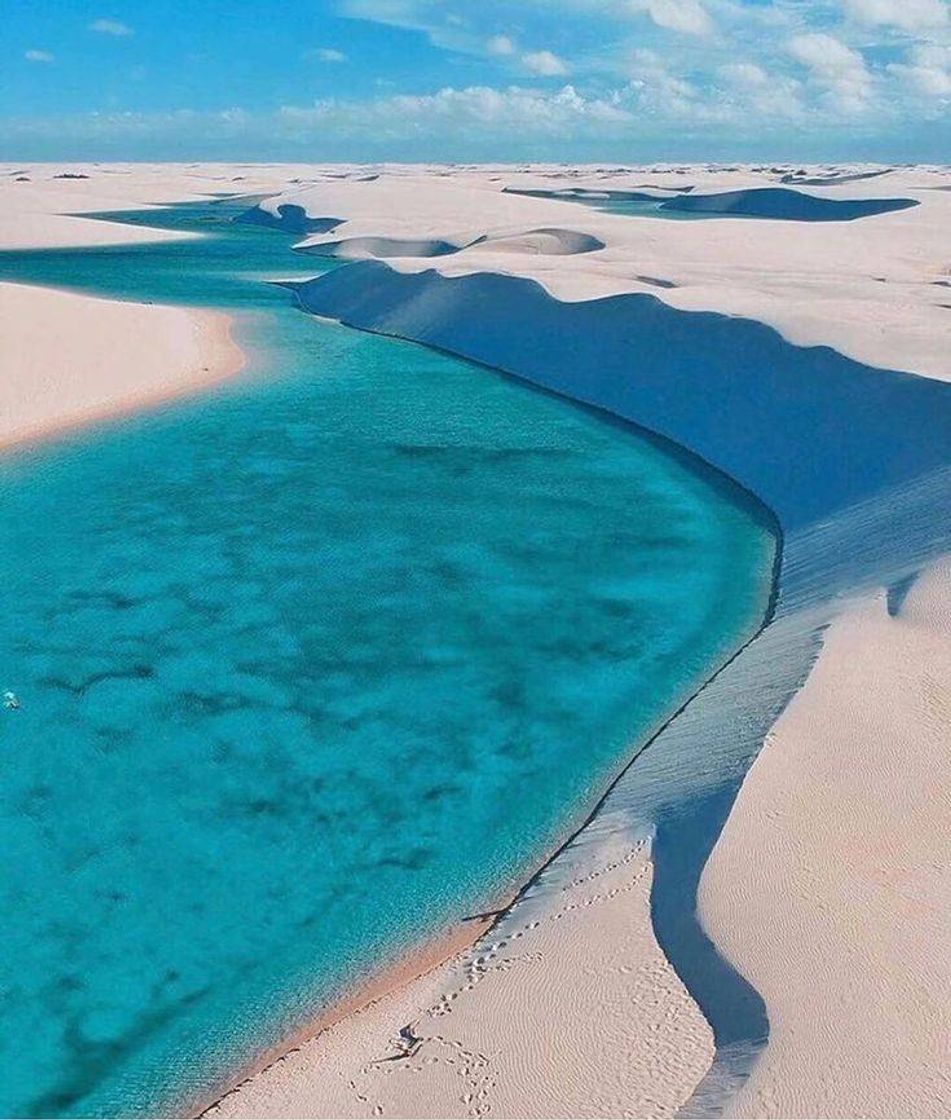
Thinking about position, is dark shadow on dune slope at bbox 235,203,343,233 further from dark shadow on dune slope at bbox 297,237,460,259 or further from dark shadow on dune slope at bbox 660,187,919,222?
dark shadow on dune slope at bbox 660,187,919,222

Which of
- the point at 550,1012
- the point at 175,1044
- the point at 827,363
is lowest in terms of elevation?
the point at 175,1044

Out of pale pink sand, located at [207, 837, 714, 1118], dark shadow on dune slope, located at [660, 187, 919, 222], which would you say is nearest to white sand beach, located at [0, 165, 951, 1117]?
pale pink sand, located at [207, 837, 714, 1118]

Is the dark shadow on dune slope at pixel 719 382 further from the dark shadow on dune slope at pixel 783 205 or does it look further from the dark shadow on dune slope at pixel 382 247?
the dark shadow on dune slope at pixel 783 205

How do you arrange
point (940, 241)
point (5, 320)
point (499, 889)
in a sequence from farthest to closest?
point (940, 241)
point (5, 320)
point (499, 889)

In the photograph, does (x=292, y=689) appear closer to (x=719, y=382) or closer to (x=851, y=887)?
(x=851, y=887)

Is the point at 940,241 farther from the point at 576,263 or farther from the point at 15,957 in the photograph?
the point at 15,957

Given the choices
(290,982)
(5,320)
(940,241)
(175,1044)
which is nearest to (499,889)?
(290,982)

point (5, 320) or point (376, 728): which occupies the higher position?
point (5, 320)

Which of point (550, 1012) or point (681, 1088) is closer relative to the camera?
point (681, 1088)
